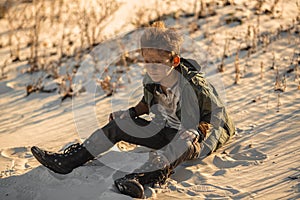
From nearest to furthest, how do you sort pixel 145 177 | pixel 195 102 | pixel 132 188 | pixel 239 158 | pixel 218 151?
1. pixel 132 188
2. pixel 145 177
3. pixel 195 102
4. pixel 239 158
5. pixel 218 151

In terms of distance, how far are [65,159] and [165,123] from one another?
3.05 feet

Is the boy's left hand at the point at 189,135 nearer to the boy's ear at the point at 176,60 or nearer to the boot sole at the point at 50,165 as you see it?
the boy's ear at the point at 176,60

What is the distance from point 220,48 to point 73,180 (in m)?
3.99

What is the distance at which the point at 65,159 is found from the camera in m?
3.64

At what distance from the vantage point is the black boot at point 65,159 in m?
3.62

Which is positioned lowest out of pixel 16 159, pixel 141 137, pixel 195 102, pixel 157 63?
pixel 16 159

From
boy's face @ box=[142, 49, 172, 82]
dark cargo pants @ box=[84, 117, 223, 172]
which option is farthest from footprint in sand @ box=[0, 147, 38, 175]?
boy's face @ box=[142, 49, 172, 82]

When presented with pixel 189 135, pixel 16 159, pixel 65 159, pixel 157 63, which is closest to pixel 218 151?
pixel 189 135

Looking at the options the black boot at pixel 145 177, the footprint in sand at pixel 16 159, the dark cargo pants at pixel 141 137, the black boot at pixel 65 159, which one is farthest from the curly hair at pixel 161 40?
the footprint in sand at pixel 16 159

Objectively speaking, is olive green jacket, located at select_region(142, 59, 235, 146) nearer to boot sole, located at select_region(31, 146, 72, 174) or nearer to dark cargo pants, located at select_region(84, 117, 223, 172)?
dark cargo pants, located at select_region(84, 117, 223, 172)

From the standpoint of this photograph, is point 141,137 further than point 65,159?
Yes

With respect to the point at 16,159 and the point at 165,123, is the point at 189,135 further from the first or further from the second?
the point at 16,159

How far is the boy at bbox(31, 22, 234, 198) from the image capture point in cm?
351

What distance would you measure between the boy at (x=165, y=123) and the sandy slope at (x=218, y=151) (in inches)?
6.4
